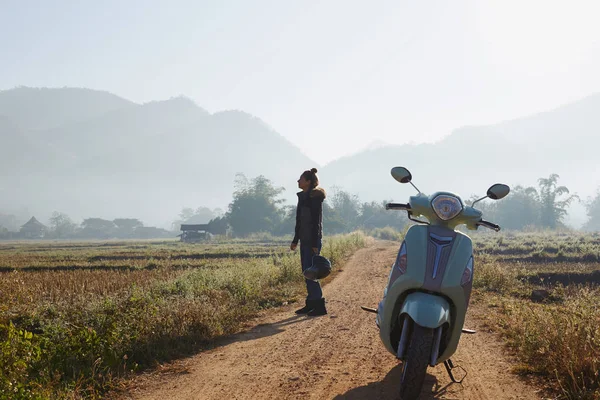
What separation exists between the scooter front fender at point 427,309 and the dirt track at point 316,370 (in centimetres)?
85

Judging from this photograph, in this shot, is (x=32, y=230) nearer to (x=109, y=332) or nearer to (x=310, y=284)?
(x=310, y=284)

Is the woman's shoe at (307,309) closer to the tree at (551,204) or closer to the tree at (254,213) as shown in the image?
the tree at (254,213)

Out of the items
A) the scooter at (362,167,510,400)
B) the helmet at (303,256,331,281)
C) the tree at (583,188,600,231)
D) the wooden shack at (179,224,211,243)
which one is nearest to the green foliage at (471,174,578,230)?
the wooden shack at (179,224,211,243)

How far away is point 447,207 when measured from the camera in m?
4.15

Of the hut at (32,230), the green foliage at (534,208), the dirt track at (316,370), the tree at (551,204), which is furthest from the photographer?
the hut at (32,230)

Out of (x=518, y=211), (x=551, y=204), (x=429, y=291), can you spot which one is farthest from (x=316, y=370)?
(x=518, y=211)

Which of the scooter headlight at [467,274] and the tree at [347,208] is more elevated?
the tree at [347,208]

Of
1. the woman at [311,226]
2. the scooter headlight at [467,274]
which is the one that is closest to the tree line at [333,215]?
the woman at [311,226]

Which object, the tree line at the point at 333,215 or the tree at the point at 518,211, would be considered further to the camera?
the tree at the point at 518,211

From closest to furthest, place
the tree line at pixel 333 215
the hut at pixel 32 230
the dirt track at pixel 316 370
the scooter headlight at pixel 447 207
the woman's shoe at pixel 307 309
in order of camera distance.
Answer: the scooter headlight at pixel 447 207, the dirt track at pixel 316 370, the woman's shoe at pixel 307 309, the tree line at pixel 333 215, the hut at pixel 32 230

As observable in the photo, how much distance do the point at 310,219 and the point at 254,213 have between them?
61.0 meters

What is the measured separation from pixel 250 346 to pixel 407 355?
8.86ft

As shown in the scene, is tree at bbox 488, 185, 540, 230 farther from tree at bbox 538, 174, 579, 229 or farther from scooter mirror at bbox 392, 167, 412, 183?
scooter mirror at bbox 392, 167, 412, 183

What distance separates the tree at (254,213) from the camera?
67312mm
